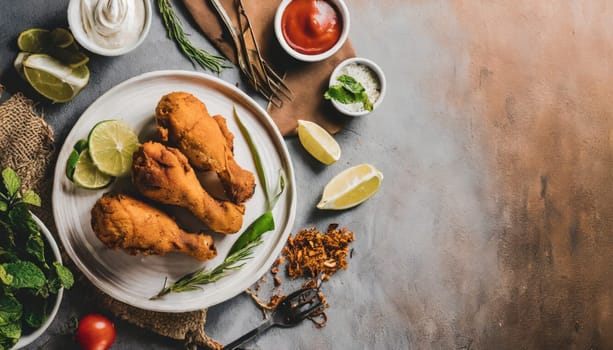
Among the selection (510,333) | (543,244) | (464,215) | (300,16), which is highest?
(300,16)

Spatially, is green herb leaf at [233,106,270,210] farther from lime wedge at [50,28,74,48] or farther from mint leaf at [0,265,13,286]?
mint leaf at [0,265,13,286]

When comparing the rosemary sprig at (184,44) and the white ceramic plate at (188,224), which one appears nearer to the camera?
the white ceramic plate at (188,224)

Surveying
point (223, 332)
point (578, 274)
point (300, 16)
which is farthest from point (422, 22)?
point (223, 332)

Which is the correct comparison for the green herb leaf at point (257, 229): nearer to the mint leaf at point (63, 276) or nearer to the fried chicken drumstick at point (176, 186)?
the fried chicken drumstick at point (176, 186)

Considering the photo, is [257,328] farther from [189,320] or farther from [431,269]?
[431,269]

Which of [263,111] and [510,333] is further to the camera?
[510,333]

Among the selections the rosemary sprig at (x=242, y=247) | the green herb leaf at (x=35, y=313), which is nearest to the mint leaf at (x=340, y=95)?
the rosemary sprig at (x=242, y=247)

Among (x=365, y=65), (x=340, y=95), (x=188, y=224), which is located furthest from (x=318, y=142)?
(x=188, y=224)

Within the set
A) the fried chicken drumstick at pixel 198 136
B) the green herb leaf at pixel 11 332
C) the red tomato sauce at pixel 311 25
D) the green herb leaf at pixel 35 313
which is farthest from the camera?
the red tomato sauce at pixel 311 25
